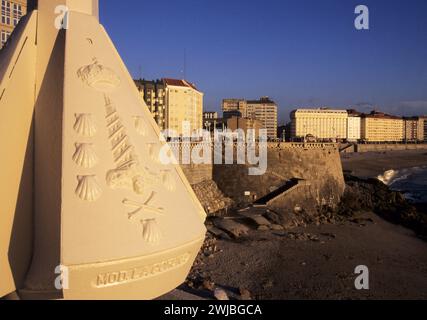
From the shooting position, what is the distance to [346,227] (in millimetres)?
23266

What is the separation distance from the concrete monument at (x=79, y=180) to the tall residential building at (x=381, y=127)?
4890 inches

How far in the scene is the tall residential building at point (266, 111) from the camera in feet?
408

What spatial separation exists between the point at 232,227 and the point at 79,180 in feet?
55.4

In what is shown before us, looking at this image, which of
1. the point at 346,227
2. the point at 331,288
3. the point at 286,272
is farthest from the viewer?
the point at 346,227

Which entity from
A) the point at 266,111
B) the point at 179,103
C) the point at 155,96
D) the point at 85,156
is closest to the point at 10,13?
the point at 85,156

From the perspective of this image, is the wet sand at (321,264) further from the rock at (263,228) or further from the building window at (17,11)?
the building window at (17,11)

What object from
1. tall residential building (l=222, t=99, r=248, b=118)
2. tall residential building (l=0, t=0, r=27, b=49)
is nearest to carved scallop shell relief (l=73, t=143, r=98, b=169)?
tall residential building (l=0, t=0, r=27, b=49)

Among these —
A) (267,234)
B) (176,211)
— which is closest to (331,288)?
(267,234)

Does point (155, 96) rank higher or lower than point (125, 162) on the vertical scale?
higher

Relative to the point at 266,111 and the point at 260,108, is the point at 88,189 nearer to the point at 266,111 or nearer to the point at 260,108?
the point at 260,108

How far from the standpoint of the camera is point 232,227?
20.4 meters
